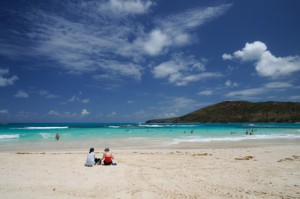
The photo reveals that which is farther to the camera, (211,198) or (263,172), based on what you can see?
(263,172)

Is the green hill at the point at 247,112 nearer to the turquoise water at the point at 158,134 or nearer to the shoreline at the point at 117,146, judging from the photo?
the turquoise water at the point at 158,134

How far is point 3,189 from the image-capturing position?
26.2 feet

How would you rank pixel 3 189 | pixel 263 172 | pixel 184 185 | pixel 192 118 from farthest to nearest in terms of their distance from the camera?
pixel 192 118
pixel 263 172
pixel 184 185
pixel 3 189

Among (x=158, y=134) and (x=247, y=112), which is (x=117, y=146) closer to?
(x=158, y=134)

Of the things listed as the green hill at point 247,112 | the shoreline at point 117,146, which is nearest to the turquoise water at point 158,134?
the shoreline at point 117,146

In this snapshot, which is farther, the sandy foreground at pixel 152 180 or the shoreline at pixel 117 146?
the shoreline at pixel 117 146

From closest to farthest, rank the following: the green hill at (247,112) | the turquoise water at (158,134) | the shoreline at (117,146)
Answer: the shoreline at (117,146), the turquoise water at (158,134), the green hill at (247,112)

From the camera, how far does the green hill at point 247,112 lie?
141m

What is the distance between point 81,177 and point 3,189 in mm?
2704

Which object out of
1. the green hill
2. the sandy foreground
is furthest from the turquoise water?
the green hill

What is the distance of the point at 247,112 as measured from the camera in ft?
522

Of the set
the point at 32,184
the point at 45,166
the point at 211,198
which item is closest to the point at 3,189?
the point at 32,184

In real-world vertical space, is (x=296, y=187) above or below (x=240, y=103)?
below

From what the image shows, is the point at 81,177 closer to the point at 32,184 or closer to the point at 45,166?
the point at 32,184
